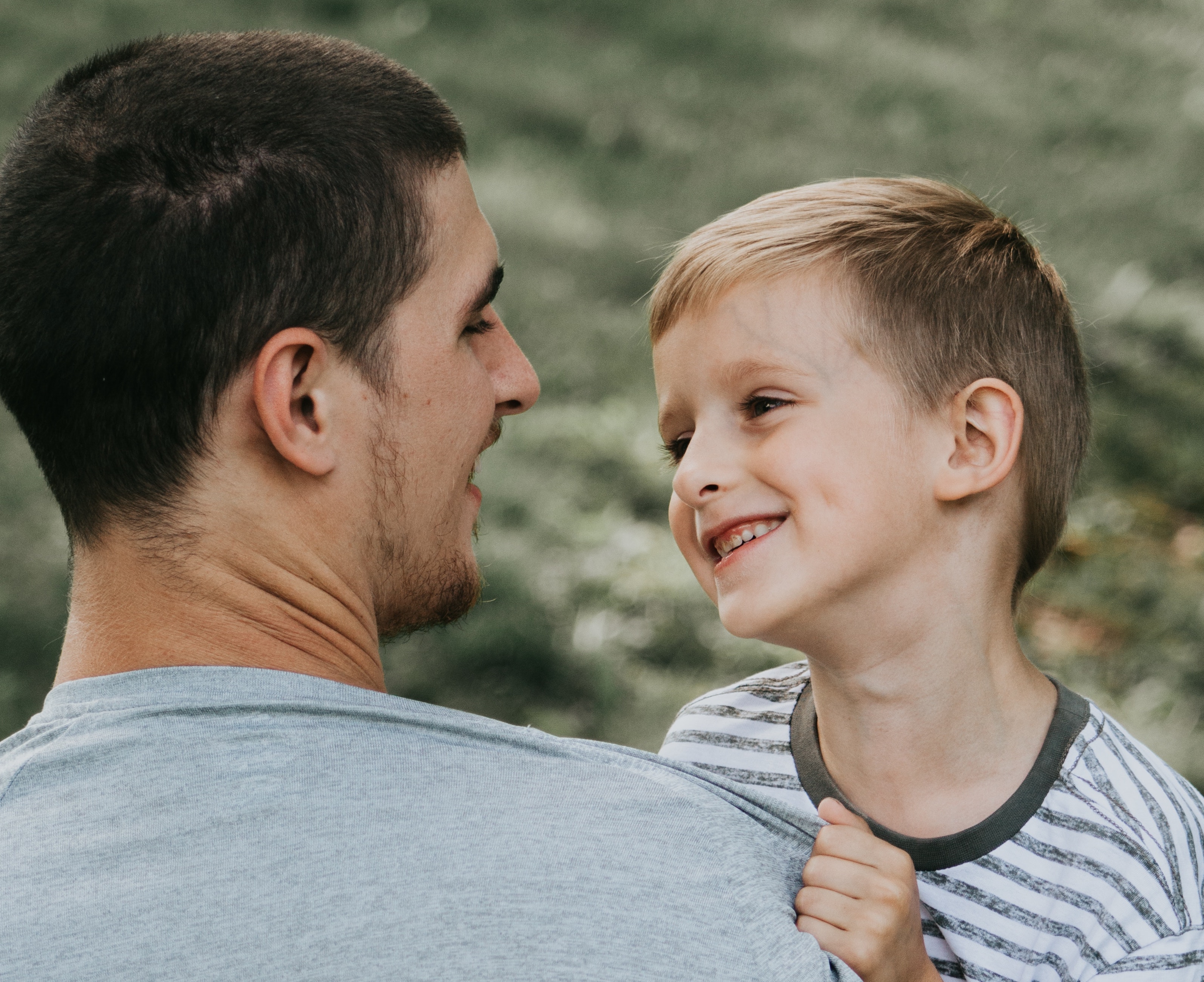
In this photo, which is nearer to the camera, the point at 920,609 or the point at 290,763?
the point at 290,763

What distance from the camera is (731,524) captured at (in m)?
2.15

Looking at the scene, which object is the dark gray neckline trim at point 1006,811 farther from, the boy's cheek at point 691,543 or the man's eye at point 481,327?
the man's eye at point 481,327

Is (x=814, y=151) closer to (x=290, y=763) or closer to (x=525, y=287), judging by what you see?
(x=525, y=287)

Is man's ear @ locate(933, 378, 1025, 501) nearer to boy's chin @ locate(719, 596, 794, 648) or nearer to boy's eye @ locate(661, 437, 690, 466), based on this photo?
boy's chin @ locate(719, 596, 794, 648)

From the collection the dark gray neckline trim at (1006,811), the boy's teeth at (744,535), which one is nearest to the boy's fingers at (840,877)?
the dark gray neckline trim at (1006,811)

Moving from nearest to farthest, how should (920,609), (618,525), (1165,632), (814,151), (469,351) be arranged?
(469,351)
(920,609)
(1165,632)
(618,525)
(814,151)

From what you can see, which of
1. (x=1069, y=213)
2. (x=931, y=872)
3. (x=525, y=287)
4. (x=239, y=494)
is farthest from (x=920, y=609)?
(x=1069, y=213)

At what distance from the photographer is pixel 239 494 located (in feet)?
5.89

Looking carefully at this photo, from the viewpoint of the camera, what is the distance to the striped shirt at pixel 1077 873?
189cm

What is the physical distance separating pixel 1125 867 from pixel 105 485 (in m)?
1.61

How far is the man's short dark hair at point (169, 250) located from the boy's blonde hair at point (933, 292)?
0.65 meters

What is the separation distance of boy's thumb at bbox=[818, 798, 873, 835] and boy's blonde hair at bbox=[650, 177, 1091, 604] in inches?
25.3

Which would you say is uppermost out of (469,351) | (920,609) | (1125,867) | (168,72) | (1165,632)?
(168,72)

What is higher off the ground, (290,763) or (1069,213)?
(1069,213)
